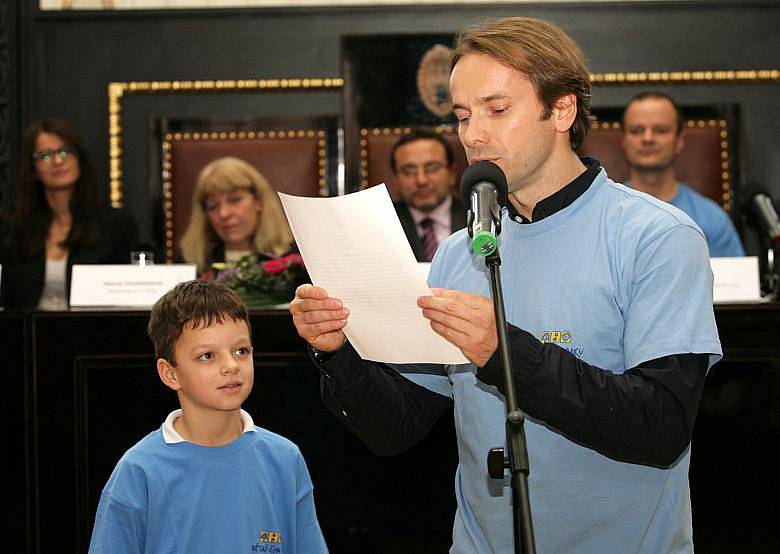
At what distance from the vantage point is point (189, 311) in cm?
233

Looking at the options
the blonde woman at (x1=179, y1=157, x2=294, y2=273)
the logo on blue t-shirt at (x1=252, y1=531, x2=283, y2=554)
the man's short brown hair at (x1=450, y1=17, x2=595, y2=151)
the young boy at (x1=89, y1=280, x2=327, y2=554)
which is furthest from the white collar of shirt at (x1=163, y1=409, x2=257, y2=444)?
the blonde woman at (x1=179, y1=157, x2=294, y2=273)

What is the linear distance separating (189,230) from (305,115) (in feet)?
3.52

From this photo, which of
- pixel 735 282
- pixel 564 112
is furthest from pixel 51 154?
pixel 564 112

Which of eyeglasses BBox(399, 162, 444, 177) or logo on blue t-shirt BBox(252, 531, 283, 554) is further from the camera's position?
eyeglasses BBox(399, 162, 444, 177)

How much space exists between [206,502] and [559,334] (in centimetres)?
89

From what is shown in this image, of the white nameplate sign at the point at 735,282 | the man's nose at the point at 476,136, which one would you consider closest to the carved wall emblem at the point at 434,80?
the white nameplate sign at the point at 735,282

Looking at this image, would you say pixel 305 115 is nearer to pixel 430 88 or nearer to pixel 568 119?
pixel 430 88

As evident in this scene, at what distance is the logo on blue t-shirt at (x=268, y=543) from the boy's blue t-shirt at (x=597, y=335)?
527 millimetres

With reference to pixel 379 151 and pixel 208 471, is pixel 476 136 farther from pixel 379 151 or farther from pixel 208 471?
pixel 379 151

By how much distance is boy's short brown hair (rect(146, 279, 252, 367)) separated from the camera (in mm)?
2322

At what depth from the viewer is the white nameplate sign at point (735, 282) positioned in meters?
3.05

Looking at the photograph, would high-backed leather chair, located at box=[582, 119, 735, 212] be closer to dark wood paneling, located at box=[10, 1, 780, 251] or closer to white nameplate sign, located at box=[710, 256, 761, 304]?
dark wood paneling, located at box=[10, 1, 780, 251]

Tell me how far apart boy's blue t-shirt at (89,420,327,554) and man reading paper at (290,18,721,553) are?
45 centimetres

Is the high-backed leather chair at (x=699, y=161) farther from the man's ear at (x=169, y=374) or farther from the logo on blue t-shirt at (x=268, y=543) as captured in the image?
the logo on blue t-shirt at (x=268, y=543)
